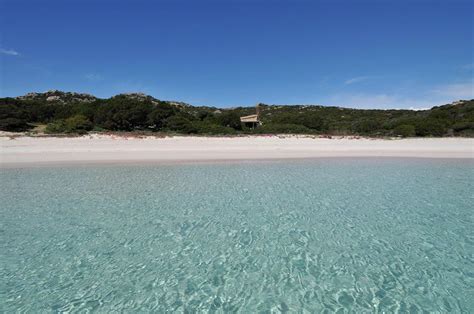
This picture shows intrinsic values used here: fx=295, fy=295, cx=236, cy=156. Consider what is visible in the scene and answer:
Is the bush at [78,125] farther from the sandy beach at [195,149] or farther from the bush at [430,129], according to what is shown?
the bush at [430,129]

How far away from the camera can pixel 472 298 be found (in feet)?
10.2

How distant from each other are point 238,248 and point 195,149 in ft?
48.6

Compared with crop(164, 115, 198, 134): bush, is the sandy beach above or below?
below

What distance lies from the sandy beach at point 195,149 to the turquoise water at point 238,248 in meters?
7.32

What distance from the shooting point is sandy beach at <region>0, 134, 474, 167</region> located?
15.7m

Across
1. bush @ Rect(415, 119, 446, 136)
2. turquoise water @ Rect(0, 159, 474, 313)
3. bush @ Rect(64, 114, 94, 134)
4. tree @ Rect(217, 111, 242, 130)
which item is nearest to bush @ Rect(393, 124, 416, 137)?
bush @ Rect(415, 119, 446, 136)

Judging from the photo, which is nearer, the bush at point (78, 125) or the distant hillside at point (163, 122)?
the bush at point (78, 125)

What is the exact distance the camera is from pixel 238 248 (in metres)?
4.42

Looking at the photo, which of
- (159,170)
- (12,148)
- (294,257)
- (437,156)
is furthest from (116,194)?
(437,156)

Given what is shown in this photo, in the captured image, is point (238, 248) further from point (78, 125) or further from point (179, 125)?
point (78, 125)

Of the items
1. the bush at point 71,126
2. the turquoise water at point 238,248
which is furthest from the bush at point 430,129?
the bush at point 71,126

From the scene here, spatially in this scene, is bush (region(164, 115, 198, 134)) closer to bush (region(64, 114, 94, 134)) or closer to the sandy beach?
the sandy beach

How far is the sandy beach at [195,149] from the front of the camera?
1566 cm

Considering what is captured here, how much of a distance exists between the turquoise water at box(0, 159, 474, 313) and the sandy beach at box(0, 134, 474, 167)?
7.32 meters
